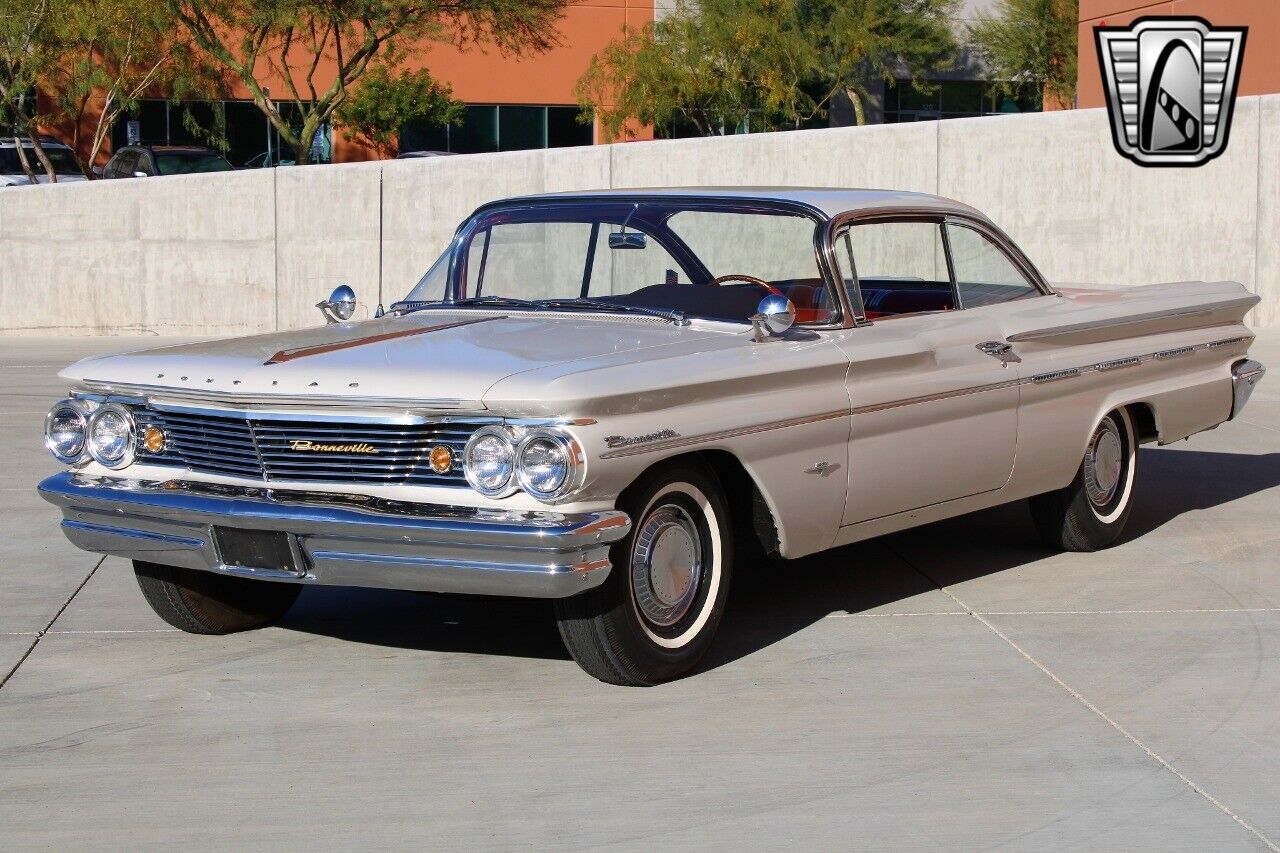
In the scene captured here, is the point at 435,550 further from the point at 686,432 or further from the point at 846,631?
the point at 846,631

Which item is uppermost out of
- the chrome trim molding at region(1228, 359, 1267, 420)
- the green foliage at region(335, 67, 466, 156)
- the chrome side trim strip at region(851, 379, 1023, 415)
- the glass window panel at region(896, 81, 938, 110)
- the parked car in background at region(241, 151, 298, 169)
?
the glass window panel at region(896, 81, 938, 110)

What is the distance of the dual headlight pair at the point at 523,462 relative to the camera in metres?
5.16

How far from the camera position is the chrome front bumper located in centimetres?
515

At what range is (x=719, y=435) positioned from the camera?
5.63 m

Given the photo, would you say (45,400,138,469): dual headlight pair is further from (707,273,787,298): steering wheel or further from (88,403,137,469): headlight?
(707,273,787,298): steering wheel

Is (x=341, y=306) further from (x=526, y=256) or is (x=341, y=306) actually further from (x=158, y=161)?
(x=158, y=161)

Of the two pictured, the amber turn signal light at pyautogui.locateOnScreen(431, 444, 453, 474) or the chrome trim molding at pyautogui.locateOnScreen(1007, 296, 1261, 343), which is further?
the chrome trim molding at pyautogui.locateOnScreen(1007, 296, 1261, 343)

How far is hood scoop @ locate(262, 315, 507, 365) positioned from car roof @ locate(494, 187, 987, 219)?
0.82m

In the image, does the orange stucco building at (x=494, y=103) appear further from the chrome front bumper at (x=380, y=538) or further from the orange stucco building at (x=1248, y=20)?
the chrome front bumper at (x=380, y=538)

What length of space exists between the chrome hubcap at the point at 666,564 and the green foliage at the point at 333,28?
3047cm

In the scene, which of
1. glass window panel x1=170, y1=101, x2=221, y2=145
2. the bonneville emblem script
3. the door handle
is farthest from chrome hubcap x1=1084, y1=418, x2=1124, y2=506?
glass window panel x1=170, y1=101, x2=221, y2=145

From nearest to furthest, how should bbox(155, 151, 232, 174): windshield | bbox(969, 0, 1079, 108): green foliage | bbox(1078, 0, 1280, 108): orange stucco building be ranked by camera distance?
bbox(1078, 0, 1280, 108): orange stucco building → bbox(155, 151, 232, 174): windshield → bbox(969, 0, 1079, 108): green foliage

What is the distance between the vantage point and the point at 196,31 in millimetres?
35344

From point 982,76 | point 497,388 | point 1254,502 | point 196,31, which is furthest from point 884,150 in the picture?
point 982,76
